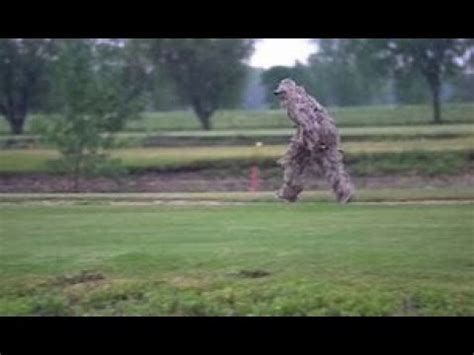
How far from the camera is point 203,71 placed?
11367 millimetres

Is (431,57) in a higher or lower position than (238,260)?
higher

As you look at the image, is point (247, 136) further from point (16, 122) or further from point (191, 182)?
point (16, 122)

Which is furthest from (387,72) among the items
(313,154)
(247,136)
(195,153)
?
(195,153)

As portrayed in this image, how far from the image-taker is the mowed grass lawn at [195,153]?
1119cm

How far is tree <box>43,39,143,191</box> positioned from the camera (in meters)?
11.3

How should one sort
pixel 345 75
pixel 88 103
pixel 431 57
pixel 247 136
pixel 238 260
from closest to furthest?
1. pixel 238 260
2. pixel 431 57
3. pixel 345 75
4. pixel 247 136
5. pixel 88 103

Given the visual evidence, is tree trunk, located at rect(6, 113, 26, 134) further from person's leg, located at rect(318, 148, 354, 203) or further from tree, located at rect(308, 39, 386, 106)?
person's leg, located at rect(318, 148, 354, 203)

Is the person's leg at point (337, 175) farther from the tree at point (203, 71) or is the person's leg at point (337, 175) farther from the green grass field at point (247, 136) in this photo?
the tree at point (203, 71)

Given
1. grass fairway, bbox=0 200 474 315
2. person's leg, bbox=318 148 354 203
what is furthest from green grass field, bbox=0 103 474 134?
grass fairway, bbox=0 200 474 315

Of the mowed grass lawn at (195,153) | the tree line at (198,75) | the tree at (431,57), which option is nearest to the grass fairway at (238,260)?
the mowed grass lawn at (195,153)

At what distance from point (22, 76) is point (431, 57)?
524cm

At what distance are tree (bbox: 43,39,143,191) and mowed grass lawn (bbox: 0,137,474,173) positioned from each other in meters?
0.25
